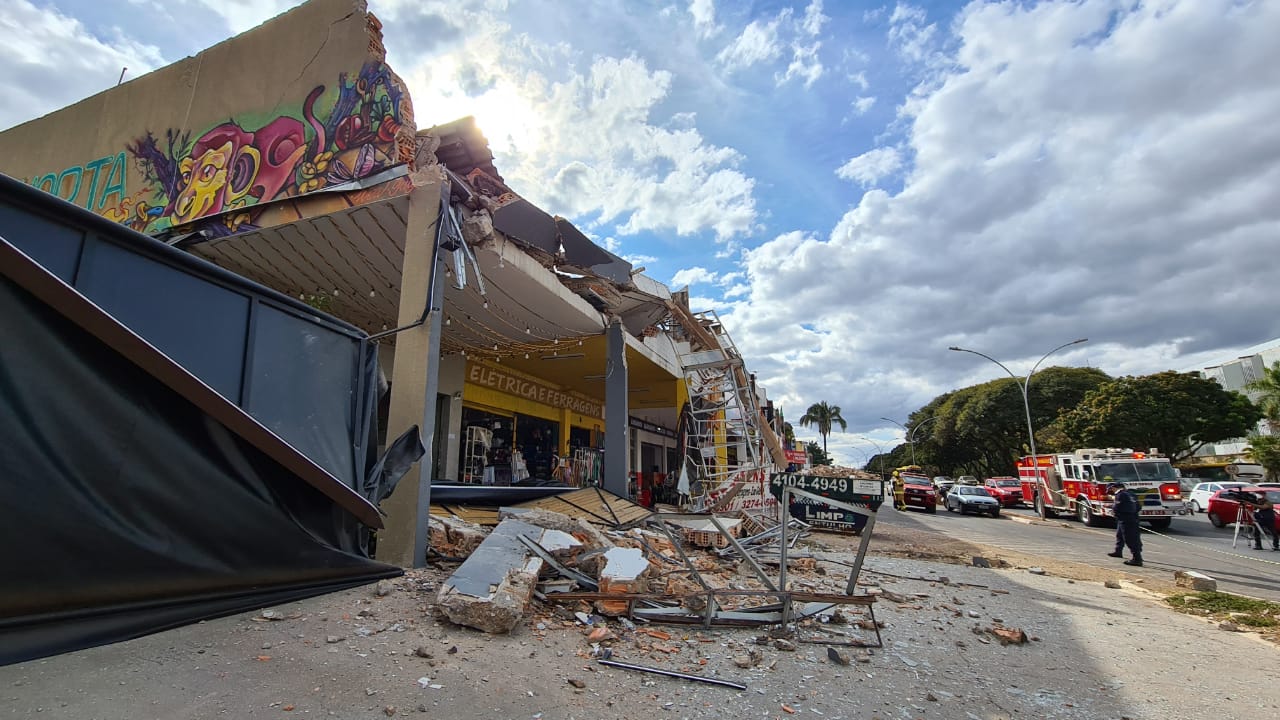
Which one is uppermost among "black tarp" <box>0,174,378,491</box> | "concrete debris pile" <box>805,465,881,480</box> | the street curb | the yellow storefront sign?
the yellow storefront sign

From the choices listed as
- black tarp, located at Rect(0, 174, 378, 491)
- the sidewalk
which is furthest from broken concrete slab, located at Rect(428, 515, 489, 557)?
black tarp, located at Rect(0, 174, 378, 491)

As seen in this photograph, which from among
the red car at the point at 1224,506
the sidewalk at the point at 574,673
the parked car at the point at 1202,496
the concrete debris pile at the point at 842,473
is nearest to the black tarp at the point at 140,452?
the sidewalk at the point at 574,673

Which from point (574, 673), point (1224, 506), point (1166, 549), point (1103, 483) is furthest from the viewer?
point (1103, 483)

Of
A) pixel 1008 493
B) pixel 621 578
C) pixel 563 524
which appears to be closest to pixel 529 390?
pixel 563 524

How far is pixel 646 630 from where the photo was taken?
493cm

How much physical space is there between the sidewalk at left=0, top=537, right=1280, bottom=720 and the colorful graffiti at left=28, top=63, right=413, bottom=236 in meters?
5.72

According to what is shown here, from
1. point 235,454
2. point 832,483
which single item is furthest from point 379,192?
point 832,483

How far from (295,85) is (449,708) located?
8.89 m

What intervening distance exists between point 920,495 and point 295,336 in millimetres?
32431

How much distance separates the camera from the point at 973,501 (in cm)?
2677

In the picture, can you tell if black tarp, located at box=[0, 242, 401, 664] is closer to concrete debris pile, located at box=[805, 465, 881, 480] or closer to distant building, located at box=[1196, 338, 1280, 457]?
concrete debris pile, located at box=[805, 465, 881, 480]

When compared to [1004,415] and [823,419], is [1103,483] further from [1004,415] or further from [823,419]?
[823,419]

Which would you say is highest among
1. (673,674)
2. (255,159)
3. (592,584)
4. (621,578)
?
(255,159)

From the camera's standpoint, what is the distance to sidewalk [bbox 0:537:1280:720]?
3178 millimetres
